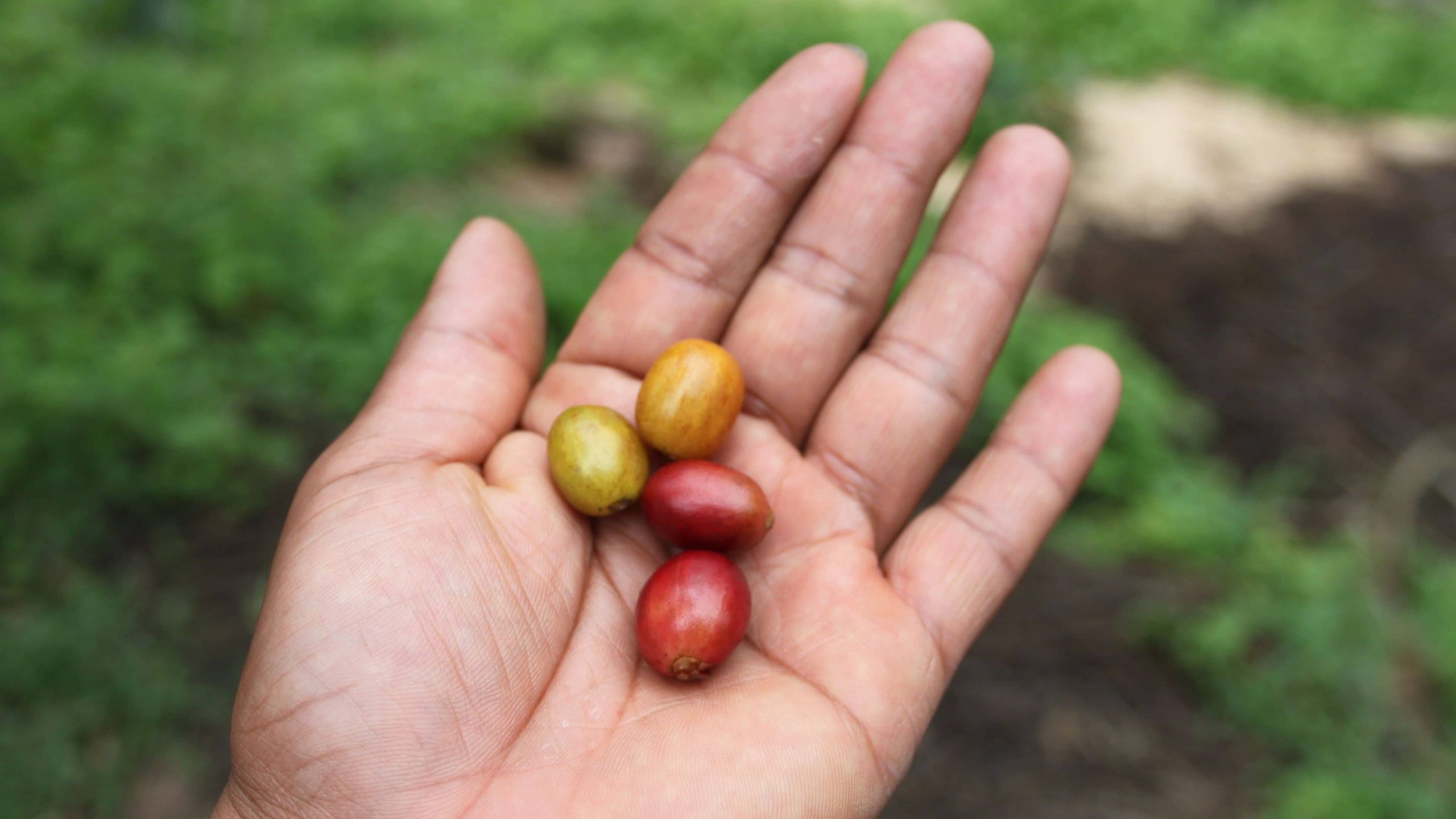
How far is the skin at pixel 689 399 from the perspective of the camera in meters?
2.90

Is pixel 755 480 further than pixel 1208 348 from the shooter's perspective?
No

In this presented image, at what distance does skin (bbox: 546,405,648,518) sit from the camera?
273 centimetres

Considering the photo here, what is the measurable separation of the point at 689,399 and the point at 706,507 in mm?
343

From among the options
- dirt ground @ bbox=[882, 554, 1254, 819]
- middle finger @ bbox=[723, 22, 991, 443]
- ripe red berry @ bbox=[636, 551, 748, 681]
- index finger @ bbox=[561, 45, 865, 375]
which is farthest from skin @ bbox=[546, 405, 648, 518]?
dirt ground @ bbox=[882, 554, 1254, 819]

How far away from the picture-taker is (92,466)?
13.9 ft

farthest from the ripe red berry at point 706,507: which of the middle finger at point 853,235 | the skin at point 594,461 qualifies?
the middle finger at point 853,235

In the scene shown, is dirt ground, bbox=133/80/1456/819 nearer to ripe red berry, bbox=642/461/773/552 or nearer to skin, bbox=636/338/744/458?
ripe red berry, bbox=642/461/773/552

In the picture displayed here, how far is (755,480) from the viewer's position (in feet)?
10.1

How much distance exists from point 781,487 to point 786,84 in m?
1.35

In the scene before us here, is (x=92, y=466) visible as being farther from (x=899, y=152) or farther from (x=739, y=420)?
(x=899, y=152)

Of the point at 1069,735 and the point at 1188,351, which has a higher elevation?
the point at 1188,351

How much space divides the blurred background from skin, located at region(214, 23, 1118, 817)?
1327mm

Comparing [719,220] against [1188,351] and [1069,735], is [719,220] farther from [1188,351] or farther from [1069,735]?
[1188,351]

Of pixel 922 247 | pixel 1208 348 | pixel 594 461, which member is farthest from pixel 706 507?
pixel 1208 348
